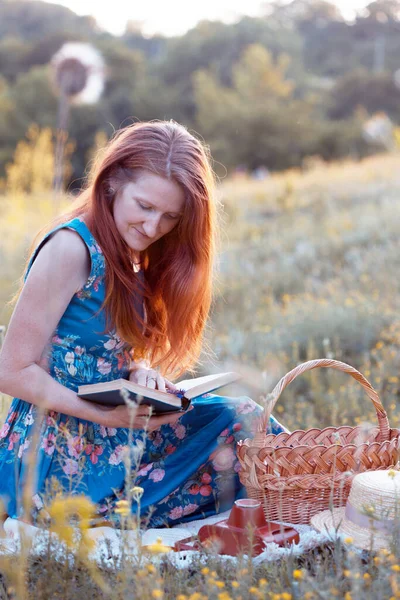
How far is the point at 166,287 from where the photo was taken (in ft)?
8.75

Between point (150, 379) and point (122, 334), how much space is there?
0.19 metres

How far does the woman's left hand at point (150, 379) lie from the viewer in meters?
2.37

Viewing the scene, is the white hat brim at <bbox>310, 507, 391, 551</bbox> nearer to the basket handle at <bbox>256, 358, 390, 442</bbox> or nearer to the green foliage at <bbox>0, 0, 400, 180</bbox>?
the basket handle at <bbox>256, 358, 390, 442</bbox>

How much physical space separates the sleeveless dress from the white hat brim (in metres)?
0.43

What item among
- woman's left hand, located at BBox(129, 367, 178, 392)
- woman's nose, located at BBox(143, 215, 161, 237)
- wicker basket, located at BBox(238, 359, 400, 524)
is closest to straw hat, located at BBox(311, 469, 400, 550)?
wicker basket, located at BBox(238, 359, 400, 524)

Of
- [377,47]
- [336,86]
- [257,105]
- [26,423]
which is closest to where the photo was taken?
[26,423]

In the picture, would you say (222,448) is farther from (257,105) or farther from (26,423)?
(257,105)

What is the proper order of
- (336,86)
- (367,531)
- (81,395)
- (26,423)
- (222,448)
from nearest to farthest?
(367,531) → (81,395) → (26,423) → (222,448) → (336,86)

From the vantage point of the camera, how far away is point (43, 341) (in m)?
2.19

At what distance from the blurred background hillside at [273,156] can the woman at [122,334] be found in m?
0.37

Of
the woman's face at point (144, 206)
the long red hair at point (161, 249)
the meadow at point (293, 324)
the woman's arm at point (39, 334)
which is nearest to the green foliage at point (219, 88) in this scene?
the meadow at point (293, 324)

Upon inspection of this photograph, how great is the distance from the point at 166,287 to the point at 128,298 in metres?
0.24

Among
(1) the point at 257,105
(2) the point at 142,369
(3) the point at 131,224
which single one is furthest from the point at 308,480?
(1) the point at 257,105

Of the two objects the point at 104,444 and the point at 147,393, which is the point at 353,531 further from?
the point at 104,444
